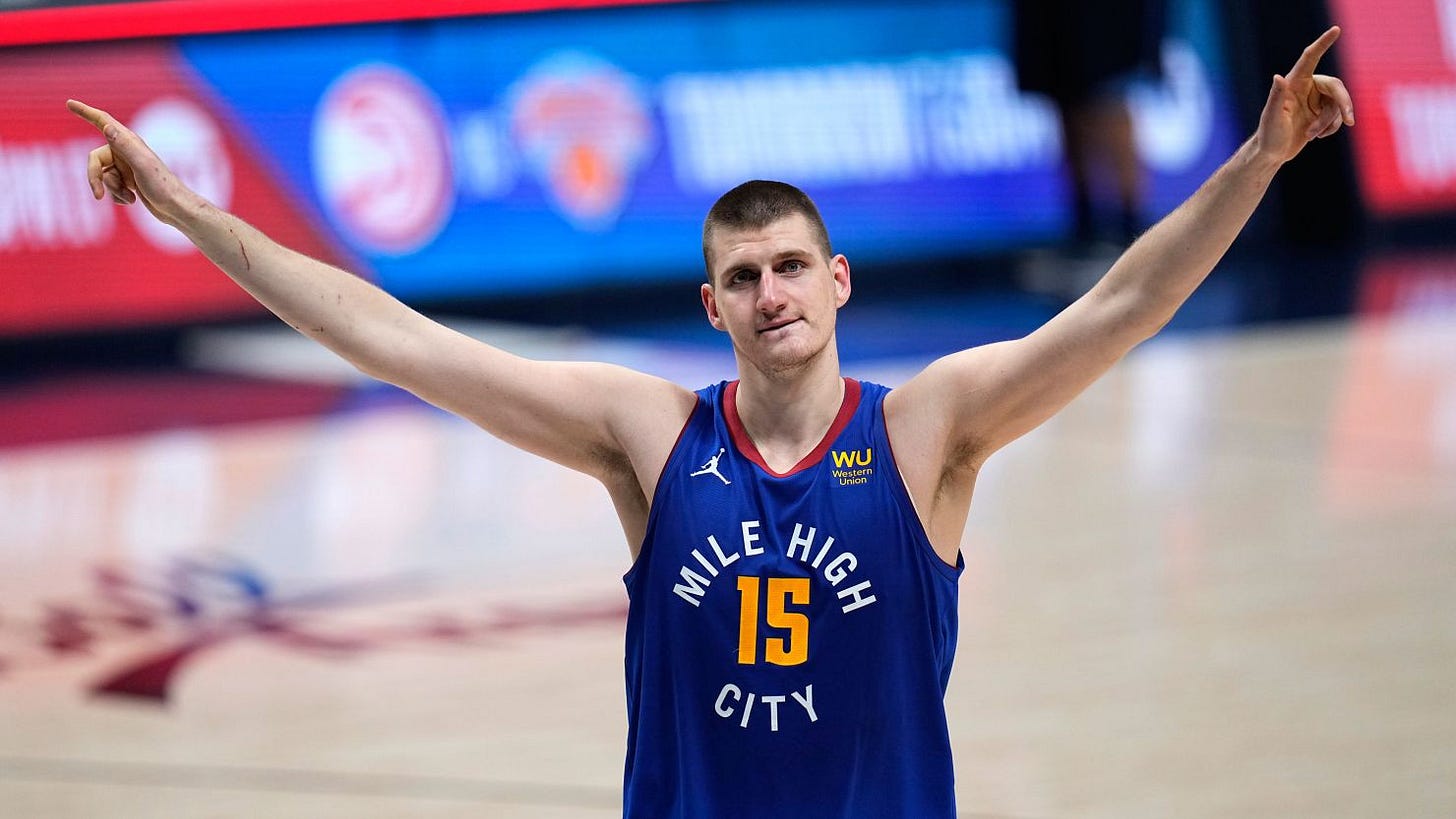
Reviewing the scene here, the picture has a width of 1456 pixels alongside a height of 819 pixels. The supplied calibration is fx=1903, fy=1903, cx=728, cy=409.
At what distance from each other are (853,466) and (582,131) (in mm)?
9470

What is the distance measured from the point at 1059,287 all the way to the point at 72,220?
20.4 feet

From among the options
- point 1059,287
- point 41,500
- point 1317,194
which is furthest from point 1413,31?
point 41,500

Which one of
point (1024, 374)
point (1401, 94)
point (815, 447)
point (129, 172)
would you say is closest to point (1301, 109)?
point (1024, 374)

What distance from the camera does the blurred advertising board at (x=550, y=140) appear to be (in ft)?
36.5

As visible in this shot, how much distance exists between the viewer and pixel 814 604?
120 inches

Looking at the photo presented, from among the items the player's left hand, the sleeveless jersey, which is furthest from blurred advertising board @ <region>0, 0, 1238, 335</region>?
the player's left hand

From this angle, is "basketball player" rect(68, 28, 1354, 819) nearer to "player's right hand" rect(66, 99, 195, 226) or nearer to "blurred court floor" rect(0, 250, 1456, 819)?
"player's right hand" rect(66, 99, 195, 226)

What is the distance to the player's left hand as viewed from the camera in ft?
9.48

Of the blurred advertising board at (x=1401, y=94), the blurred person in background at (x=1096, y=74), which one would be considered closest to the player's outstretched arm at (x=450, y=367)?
the blurred person in background at (x=1096, y=74)

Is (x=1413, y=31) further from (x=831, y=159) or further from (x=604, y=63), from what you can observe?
(x=604, y=63)

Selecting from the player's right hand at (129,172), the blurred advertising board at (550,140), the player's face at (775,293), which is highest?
the blurred advertising board at (550,140)

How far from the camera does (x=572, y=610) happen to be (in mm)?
6324

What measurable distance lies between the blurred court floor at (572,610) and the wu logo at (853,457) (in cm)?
181

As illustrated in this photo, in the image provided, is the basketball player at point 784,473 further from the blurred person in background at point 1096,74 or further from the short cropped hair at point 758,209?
the blurred person in background at point 1096,74
